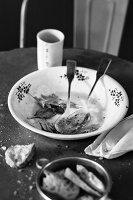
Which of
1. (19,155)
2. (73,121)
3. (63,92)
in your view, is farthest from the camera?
(63,92)

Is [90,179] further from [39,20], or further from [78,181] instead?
[39,20]

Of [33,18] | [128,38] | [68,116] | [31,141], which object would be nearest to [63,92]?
[68,116]

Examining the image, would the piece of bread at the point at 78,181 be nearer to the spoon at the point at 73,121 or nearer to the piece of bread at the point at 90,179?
the piece of bread at the point at 90,179

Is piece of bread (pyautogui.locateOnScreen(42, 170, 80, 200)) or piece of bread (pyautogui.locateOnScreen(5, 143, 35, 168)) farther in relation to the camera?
piece of bread (pyautogui.locateOnScreen(5, 143, 35, 168))

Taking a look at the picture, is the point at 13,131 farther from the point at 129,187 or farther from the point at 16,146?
the point at 129,187

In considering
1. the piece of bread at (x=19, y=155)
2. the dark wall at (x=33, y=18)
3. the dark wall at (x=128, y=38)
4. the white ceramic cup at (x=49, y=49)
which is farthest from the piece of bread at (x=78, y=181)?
the dark wall at (x=128, y=38)

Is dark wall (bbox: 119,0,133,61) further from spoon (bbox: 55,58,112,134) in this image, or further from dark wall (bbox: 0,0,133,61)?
spoon (bbox: 55,58,112,134)

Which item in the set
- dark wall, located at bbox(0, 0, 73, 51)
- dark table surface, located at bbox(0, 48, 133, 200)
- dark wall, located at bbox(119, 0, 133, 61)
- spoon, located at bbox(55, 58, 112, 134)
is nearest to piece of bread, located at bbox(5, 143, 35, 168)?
dark table surface, located at bbox(0, 48, 133, 200)
